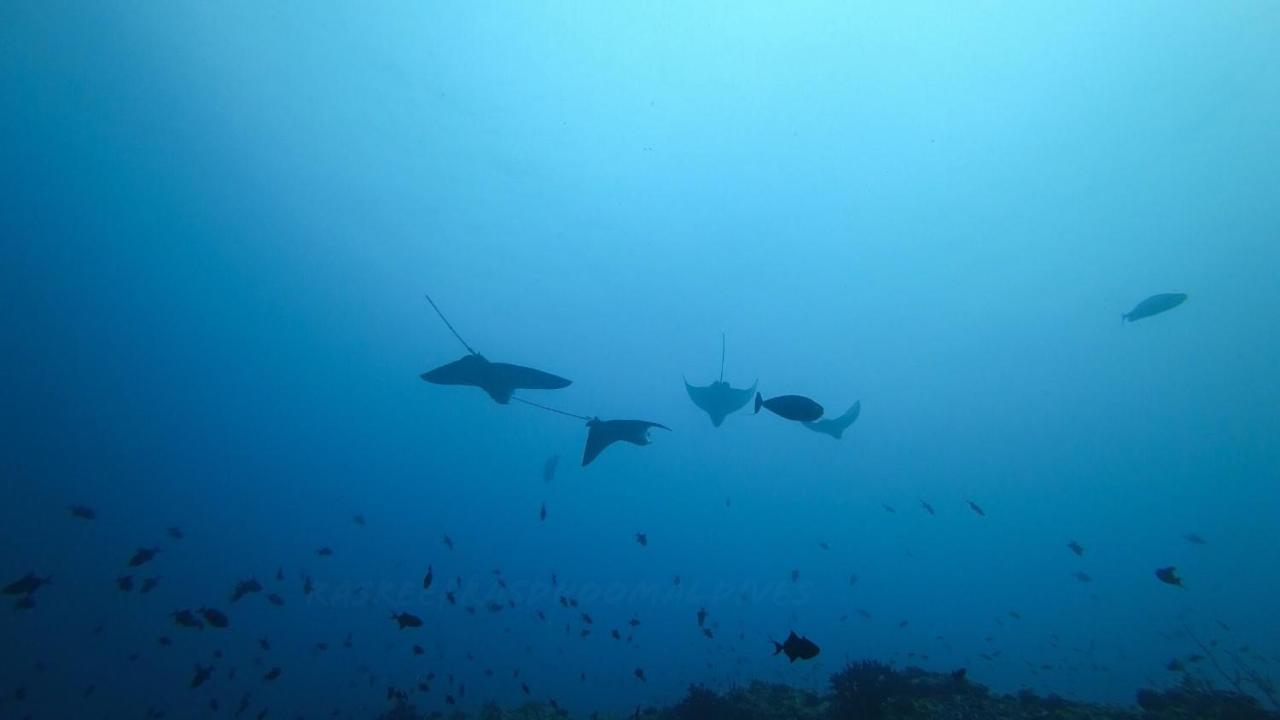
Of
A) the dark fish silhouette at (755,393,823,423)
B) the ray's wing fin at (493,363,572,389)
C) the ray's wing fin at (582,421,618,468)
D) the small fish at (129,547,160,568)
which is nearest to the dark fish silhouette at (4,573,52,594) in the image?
the small fish at (129,547,160,568)

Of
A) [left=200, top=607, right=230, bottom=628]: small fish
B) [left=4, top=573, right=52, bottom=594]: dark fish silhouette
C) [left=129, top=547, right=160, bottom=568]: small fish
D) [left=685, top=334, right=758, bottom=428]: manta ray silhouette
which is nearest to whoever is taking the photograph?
[left=4, top=573, right=52, bottom=594]: dark fish silhouette

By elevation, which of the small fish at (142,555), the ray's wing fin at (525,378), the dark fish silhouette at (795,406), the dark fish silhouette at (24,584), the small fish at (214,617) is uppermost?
the ray's wing fin at (525,378)

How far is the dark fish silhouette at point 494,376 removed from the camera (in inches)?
457

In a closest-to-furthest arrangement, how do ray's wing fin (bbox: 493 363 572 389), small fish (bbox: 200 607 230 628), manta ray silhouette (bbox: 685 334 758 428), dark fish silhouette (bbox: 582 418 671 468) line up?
small fish (bbox: 200 607 230 628), dark fish silhouette (bbox: 582 418 671 468), ray's wing fin (bbox: 493 363 572 389), manta ray silhouette (bbox: 685 334 758 428)

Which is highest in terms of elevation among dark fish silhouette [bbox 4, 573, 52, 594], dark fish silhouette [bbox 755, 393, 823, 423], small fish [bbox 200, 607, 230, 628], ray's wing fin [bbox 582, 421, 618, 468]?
dark fish silhouette [bbox 755, 393, 823, 423]

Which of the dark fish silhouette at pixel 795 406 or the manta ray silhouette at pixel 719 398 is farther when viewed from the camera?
the manta ray silhouette at pixel 719 398

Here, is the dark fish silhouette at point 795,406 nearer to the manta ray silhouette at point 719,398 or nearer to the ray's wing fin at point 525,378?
the ray's wing fin at point 525,378

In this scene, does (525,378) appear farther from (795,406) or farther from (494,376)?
(795,406)

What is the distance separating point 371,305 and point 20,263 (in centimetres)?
2500

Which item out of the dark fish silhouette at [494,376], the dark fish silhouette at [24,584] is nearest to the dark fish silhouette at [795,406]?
the dark fish silhouette at [494,376]

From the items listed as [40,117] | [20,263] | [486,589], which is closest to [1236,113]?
[40,117]

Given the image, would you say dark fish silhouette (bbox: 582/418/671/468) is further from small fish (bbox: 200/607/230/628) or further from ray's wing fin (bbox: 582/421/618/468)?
small fish (bbox: 200/607/230/628)

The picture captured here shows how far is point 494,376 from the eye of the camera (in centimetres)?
1198

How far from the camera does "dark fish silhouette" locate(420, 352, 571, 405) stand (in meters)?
11.6
